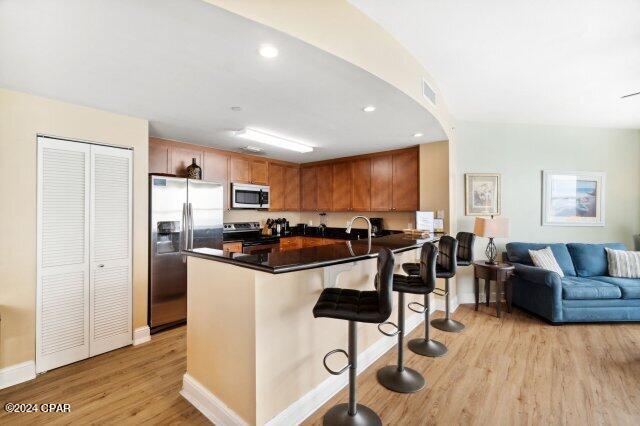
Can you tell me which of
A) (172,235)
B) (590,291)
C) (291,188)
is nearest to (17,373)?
(172,235)

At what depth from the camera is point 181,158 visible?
4117 millimetres

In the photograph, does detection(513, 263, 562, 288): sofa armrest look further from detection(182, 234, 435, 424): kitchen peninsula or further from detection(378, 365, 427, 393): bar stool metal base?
detection(182, 234, 435, 424): kitchen peninsula

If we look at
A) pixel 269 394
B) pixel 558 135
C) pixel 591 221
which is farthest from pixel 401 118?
pixel 591 221

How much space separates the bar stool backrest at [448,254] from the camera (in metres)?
2.68

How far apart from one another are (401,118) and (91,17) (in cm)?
252

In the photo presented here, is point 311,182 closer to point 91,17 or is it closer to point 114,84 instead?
point 114,84

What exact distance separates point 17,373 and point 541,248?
6017 millimetres

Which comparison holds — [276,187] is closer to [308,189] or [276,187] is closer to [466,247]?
[308,189]

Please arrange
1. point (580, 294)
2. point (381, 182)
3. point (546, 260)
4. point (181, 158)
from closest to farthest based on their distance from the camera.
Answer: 1. point (580, 294)
2. point (546, 260)
3. point (181, 158)
4. point (381, 182)

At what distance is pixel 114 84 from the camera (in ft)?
7.22

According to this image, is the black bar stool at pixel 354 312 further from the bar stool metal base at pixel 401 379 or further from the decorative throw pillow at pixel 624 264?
the decorative throw pillow at pixel 624 264

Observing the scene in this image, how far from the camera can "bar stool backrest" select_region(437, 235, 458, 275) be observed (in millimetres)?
2676

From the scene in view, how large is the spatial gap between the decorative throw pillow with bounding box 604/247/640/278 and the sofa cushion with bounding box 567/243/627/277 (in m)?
0.09

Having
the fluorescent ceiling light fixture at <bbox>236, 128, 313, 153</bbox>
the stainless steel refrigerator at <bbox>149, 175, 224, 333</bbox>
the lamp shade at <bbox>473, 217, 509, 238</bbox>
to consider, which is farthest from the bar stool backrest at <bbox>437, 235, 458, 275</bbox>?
the stainless steel refrigerator at <bbox>149, 175, 224, 333</bbox>
